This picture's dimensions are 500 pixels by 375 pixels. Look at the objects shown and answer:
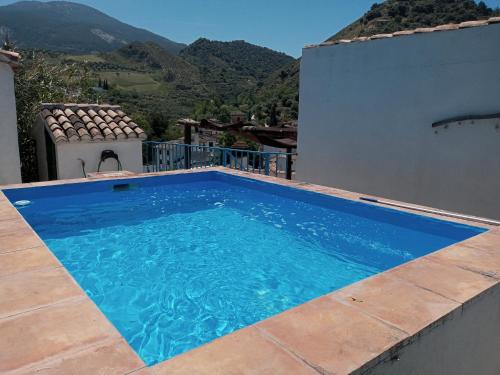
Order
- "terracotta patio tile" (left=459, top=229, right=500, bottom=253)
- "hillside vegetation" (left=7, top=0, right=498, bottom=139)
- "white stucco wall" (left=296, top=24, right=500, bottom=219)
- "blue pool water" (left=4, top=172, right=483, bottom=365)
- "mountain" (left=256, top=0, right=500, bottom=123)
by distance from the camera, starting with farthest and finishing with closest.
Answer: "hillside vegetation" (left=7, top=0, right=498, bottom=139)
"mountain" (left=256, top=0, right=500, bottom=123)
"white stucco wall" (left=296, top=24, right=500, bottom=219)
"blue pool water" (left=4, top=172, right=483, bottom=365)
"terracotta patio tile" (left=459, top=229, right=500, bottom=253)

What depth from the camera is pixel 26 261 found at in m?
2.71

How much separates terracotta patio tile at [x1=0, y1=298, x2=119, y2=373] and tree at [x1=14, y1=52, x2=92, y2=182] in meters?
8.27

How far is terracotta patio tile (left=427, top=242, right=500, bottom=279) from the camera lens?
2598 millimetres

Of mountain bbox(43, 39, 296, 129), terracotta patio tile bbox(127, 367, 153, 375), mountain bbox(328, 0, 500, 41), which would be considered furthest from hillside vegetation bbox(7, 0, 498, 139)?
terracotta patio tile bbox(127, 367, 153, 375)

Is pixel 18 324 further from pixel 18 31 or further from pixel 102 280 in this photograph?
pixel 18 31

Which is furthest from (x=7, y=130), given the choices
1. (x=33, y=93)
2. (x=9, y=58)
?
(x=33, y=93)

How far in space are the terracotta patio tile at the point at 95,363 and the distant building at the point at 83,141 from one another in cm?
713

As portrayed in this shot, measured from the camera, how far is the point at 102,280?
3.99m

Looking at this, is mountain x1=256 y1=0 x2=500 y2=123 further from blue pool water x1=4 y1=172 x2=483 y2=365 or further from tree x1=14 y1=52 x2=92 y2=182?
blue pool water x1=4 y1=172 x2=483 y2=365

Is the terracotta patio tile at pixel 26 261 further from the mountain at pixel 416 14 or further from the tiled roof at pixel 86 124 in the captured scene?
the mountain at pixel 416 14

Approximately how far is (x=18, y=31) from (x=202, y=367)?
14562 centimetres

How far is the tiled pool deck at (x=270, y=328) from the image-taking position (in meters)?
1.56

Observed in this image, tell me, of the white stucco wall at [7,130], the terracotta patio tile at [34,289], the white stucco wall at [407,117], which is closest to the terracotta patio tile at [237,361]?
the terracotta patio tile at [34,289]

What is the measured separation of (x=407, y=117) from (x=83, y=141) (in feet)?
21.7
